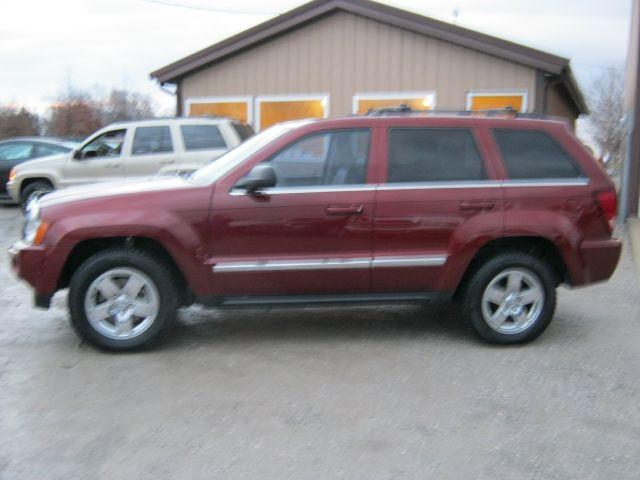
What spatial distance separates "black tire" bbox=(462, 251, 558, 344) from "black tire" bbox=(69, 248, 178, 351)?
2.27 m

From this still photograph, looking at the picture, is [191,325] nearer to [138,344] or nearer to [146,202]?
[138,344]

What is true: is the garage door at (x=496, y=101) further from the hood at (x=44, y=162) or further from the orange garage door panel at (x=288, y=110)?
the hood at (x=44, y=162)

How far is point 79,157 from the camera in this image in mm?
12383

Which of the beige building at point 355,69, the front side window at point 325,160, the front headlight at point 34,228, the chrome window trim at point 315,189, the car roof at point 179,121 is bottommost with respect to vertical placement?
the front headlight at point 34,228

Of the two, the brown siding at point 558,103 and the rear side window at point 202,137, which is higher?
the brown siding at point 558,103

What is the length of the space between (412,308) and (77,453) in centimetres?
367

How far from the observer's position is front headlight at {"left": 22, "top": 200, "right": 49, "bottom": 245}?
210 inches

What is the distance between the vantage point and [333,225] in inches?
212

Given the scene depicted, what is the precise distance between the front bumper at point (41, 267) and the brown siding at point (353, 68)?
931 cm

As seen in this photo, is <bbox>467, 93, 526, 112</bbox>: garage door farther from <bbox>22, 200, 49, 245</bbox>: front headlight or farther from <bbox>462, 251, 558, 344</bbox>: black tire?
<bbox>22, 200, 49, 245</bbox>: front headlight

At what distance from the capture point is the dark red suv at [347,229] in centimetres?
532

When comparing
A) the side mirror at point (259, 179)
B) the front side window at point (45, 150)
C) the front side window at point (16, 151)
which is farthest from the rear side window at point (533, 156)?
the front side window at point (16, 151)

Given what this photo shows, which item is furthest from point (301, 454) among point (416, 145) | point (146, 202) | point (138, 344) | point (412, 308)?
point (412, 308)

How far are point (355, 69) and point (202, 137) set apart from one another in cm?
366
